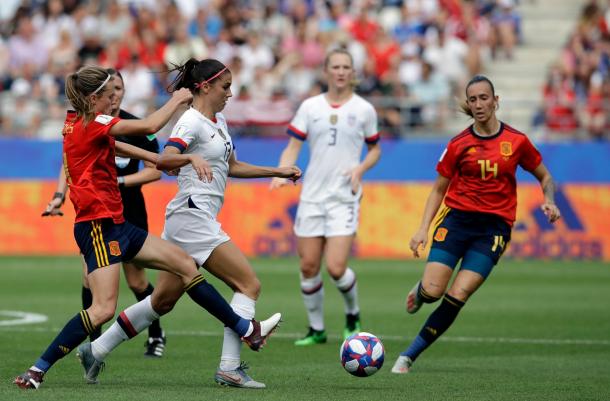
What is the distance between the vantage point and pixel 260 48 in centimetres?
2531

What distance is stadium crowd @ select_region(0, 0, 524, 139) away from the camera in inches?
910

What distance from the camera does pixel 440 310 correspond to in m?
9.74

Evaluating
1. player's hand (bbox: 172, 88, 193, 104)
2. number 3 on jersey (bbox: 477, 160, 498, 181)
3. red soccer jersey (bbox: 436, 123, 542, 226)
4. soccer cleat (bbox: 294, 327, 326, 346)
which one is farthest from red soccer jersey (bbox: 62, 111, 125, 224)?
soccer cleat (bbox: 294, 327, 326, 346)

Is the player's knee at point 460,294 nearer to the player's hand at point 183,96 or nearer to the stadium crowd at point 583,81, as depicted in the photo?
the player's hand at point 183,96

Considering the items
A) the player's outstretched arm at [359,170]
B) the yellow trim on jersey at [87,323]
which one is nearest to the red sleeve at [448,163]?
the player's outstretched arm at [359,170]

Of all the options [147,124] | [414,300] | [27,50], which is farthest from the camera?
[27,50]

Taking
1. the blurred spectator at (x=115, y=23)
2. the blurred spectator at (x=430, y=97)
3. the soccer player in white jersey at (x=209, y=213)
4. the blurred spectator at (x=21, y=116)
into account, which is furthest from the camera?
the blurred spectator at (x=115, y=23)

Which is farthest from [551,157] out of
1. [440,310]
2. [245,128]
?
[440,310]

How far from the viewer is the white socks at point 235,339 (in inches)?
340

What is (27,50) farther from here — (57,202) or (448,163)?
(448,163)

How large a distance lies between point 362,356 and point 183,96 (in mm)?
2261

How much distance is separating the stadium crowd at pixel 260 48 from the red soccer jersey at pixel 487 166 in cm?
1249

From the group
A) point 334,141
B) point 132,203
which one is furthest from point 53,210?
point 334,141

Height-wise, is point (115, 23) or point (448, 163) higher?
point (115, 23)
